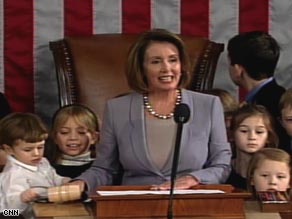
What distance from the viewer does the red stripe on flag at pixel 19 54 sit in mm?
5418

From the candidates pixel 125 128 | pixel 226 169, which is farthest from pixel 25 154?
pixel 226 169

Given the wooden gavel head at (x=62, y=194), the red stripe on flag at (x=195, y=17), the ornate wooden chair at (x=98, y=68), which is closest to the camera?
the wooden gavel head at (x=62, y=194)

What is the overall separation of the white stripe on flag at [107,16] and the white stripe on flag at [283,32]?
2.81 feet

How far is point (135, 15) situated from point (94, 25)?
9.2 inches

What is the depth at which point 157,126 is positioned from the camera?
12.5ft

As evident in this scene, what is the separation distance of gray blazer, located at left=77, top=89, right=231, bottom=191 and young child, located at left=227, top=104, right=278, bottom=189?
335 millimetres

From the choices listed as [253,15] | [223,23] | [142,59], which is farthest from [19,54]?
[142,59]

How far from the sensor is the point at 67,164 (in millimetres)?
4332

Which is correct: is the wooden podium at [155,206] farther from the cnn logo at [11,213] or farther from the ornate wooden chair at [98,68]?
the ornate wooden chair at [98,68]

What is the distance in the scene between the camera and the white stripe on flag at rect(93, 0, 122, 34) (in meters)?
5.48

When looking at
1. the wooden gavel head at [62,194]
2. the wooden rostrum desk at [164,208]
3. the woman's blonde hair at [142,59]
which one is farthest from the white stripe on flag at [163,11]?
the wooden rostrum desk at [164,208]

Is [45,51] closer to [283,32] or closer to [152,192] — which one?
[283,32]

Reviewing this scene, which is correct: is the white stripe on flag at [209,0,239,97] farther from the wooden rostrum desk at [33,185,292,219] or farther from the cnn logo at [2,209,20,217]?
the wooden rostrum desk at [33,185,292,219]

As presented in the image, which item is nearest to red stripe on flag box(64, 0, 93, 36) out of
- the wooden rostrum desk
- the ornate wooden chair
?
the ornate wooden chair
